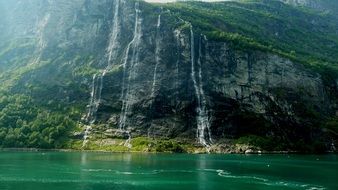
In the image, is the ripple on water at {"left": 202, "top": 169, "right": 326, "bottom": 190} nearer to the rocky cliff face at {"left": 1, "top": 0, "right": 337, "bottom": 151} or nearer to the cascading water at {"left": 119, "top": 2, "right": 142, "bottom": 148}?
the rocky cliff face at {"left": 1, "top": 0, "right": 337, "bottom": 151}

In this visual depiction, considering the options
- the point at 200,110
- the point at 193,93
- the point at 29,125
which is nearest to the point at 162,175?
the point at 200,110

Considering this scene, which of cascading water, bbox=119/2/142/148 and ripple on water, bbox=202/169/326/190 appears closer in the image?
ripple on water, bbox=202/169/326/190

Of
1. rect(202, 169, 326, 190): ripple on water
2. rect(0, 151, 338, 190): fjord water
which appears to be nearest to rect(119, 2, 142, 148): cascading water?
rect(0, 151, 338, 190): fjord water

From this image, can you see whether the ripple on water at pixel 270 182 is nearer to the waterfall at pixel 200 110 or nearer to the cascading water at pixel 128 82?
the waterfall at pixel 200 110

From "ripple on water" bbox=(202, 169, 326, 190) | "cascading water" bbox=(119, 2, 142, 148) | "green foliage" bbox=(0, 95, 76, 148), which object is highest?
"cascading water" bbox=(119, 2, 142, 148)

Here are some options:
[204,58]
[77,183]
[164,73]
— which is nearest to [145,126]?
[164,73]

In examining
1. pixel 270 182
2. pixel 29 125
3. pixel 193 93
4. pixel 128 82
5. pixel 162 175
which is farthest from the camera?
pixel 128 82

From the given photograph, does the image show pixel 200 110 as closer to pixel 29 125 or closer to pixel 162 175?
pixel 29 125

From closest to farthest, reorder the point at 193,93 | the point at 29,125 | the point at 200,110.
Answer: the point at 200,110 < the point at 29,125 < the point at 193,93

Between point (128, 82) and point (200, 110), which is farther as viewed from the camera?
point (128, 82)
